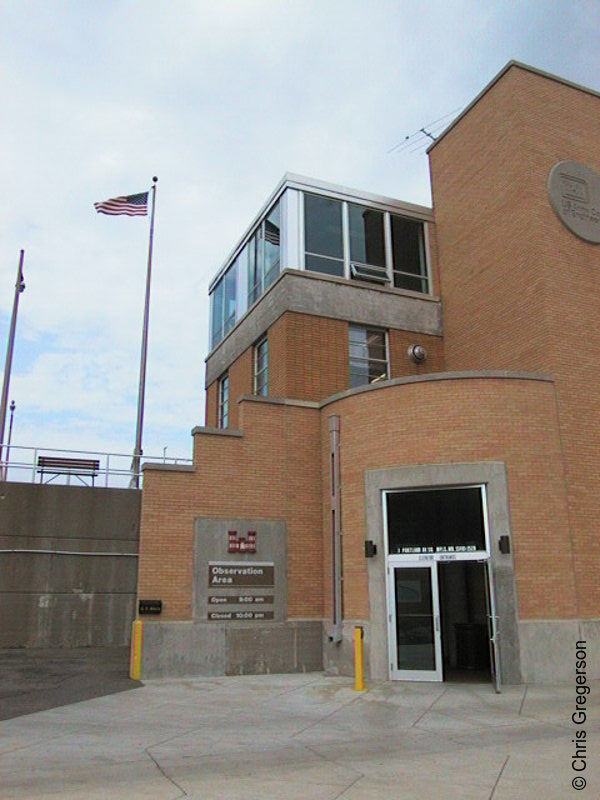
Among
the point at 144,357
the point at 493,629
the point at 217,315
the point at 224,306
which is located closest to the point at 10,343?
the point at 144,357

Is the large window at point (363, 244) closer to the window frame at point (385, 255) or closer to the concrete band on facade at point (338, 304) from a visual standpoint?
the window frame at point (385, 255)

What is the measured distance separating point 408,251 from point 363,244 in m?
1.46

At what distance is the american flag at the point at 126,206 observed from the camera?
28172 mm

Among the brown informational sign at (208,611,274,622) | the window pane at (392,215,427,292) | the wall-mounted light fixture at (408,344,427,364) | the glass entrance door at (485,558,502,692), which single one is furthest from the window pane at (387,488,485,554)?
the window pane at (392,215,427,292)

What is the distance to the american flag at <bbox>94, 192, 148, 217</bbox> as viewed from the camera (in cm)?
2817

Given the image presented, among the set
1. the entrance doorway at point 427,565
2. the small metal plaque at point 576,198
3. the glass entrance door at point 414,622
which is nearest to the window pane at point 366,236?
the small metal plaque at point 576,198

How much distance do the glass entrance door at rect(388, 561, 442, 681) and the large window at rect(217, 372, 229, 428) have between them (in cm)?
984

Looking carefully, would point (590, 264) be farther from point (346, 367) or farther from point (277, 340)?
point (277, 340)

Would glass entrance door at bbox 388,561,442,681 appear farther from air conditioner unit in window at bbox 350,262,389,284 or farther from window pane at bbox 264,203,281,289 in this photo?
window pane at bbox 264,203,281,289

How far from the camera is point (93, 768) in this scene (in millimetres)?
7219

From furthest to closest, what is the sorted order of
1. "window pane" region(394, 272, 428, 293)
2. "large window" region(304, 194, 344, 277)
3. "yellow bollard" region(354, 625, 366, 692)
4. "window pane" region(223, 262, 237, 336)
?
"window pane" region(223, 262, 237, 336) < "window pane" region(394, 272, 428, 293) < "large window" region(304, 194, 344, 277) < "yellow bollard" region(354, 625, 366, 692)

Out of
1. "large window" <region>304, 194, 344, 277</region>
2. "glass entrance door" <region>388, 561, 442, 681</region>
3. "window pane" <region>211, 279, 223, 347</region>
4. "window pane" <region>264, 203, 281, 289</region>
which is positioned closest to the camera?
"glass entrance door" <region>388, 561, 442, 681</region>

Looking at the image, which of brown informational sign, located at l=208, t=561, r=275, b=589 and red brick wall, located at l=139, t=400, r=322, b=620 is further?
brown informational sign, located at l=208, t=561, r=275, b=589

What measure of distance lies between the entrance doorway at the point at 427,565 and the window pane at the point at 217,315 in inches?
Result: 445
